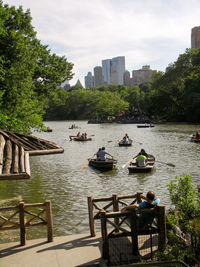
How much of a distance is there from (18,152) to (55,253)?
3736 millimetres

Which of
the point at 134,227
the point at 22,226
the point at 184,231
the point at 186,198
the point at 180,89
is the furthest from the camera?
the point at 180,89

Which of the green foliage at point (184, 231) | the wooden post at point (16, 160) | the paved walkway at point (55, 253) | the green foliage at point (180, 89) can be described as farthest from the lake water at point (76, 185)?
the green foliage at point (180, 89)

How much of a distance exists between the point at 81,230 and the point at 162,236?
467cm

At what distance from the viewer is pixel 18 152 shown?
1027 cm

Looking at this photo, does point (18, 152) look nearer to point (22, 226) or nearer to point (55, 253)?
point (22, 226)

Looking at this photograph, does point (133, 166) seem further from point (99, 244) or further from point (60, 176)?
point (99, 244)

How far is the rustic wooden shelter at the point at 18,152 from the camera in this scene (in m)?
8.34

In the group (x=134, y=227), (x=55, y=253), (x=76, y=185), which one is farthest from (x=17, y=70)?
(x=134, y=227)

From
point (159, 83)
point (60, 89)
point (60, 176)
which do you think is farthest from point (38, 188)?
point (159, 83)

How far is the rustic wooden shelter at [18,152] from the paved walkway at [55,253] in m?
1.98

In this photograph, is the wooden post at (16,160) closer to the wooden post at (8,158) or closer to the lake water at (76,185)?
the wooden post at (8,158)

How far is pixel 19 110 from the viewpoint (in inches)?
772

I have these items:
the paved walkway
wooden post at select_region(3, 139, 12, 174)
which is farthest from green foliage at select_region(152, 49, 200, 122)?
the paved walkway

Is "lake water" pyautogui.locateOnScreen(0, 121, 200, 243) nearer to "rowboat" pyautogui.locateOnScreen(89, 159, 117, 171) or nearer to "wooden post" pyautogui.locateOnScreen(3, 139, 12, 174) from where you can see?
"rowboat" pyautogui.locateOnScreen(89, 159, 117, 171)
